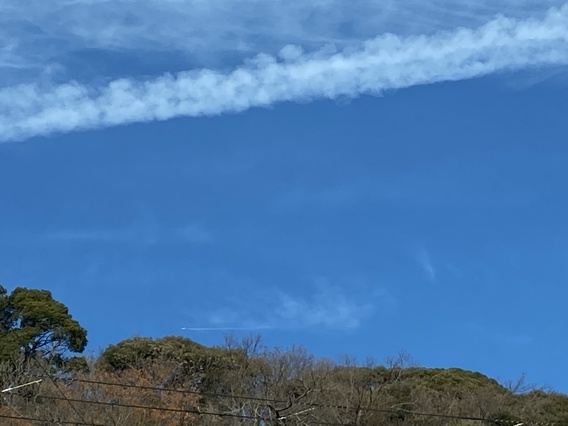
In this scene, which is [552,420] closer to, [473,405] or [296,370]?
[473,405]

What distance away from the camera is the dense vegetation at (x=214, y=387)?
111 feet

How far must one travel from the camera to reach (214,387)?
41.1m

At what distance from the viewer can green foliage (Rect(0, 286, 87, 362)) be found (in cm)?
4116

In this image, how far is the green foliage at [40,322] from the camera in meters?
41.2

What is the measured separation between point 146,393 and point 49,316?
8.72 m

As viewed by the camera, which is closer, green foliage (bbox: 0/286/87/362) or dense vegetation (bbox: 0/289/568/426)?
dense vegetation (bbox: 0/289/568/426)

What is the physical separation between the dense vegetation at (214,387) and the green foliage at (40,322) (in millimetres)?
48

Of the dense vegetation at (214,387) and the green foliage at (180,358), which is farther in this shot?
the green foliage at (180,358)

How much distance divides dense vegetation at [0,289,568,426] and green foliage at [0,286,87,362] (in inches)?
1.9

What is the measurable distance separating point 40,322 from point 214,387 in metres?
8.21

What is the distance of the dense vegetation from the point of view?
111 ft

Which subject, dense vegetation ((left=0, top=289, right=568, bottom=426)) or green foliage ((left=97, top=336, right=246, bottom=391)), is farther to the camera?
green foliage ((left=97, top=336, right=246, bottom=391))

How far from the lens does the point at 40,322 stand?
41.6m

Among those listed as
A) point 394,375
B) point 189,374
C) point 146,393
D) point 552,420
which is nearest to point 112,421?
point 146,393
